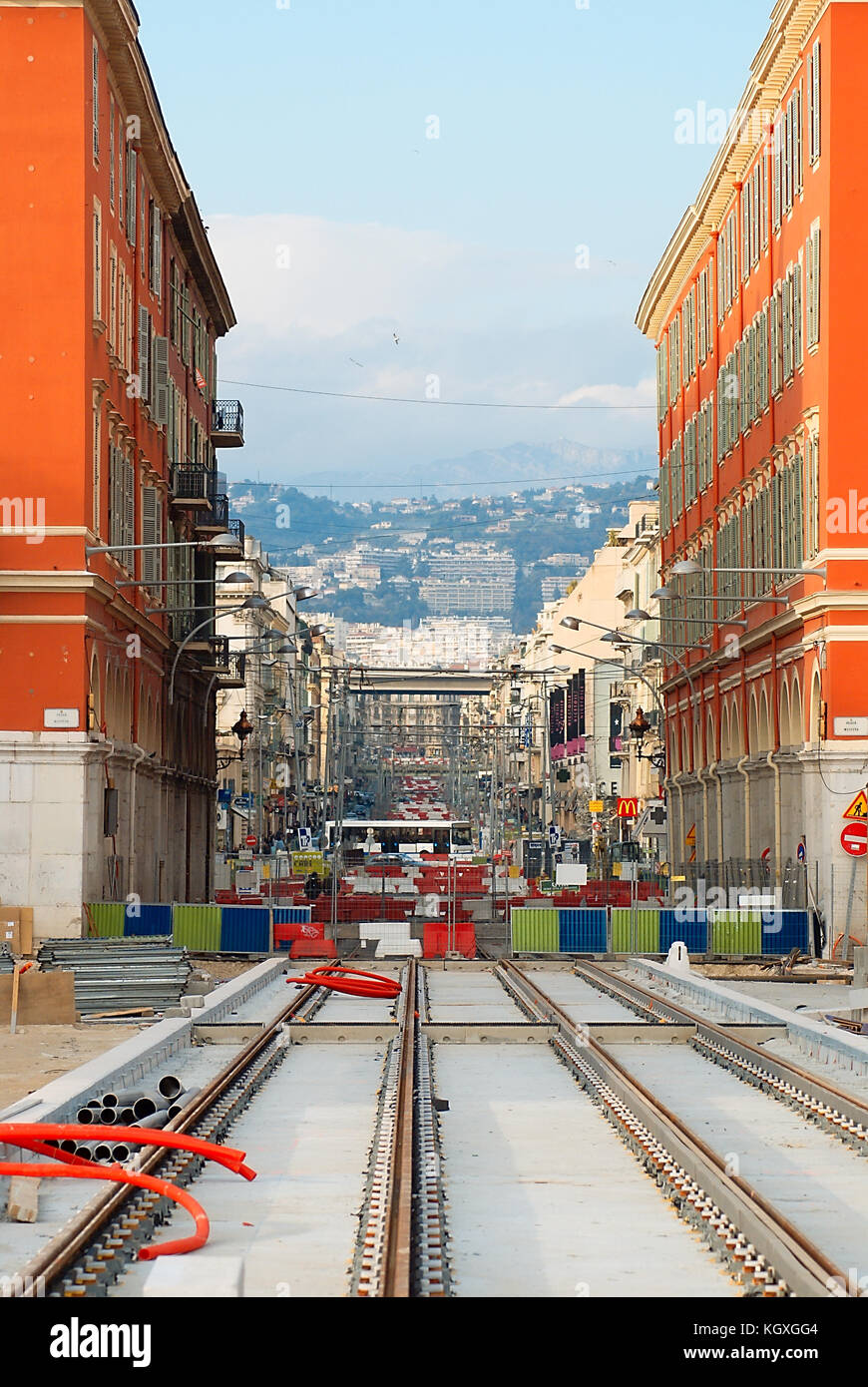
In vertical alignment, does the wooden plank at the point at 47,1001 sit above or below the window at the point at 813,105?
below

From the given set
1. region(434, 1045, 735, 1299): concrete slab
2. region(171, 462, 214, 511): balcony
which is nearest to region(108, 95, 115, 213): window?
region(171, 462, 214, 511): balcony

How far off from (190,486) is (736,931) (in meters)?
22.5

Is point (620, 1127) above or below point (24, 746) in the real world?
below

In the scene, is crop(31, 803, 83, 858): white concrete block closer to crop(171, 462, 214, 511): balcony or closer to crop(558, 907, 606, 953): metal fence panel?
crop(558, 907, 606, 953): metal fence panel

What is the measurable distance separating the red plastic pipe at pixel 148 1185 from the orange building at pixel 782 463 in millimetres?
26619

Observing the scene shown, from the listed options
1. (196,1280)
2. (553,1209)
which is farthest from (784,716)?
(196,1280)

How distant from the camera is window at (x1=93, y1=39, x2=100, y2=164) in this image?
41.1 metres

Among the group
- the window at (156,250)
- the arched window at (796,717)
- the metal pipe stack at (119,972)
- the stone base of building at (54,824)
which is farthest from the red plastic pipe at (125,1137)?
the window at (156,250)

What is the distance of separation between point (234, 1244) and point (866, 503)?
106 feet

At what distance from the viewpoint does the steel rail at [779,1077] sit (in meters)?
17.9

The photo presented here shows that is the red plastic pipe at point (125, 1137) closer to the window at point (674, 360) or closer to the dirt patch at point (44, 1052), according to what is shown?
the dirt patch at point (44, 1052)

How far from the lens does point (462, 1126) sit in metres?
18.0
